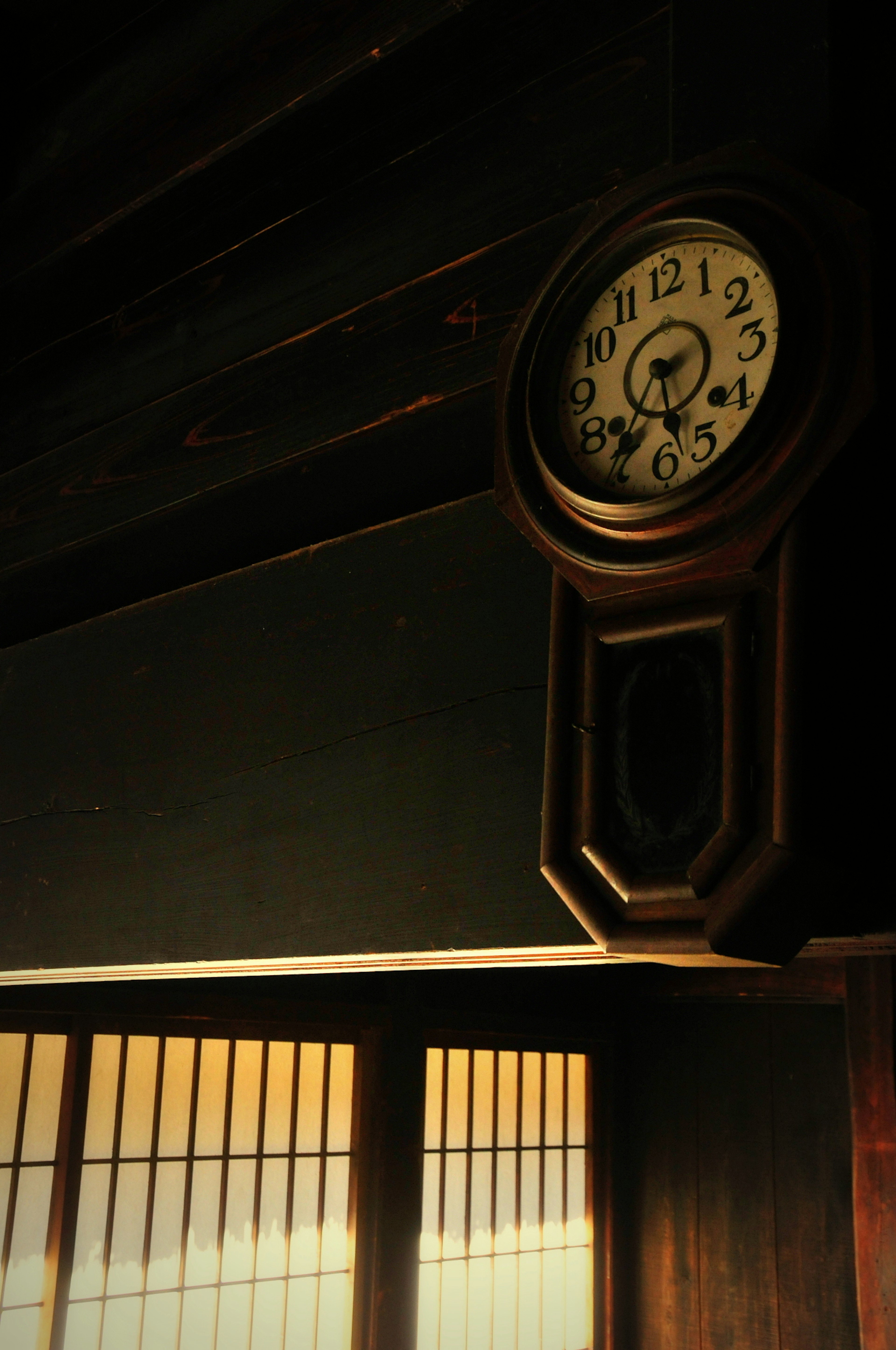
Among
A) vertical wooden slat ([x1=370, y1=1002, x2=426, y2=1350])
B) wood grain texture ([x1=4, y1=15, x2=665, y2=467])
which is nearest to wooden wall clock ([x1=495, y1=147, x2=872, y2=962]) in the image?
wood grain texture ([x1=4, y1=15, x2=665, y2=467])

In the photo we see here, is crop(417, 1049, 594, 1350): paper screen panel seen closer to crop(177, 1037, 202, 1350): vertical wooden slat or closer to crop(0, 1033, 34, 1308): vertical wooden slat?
crop(177, 1037, 202, 1350): vertical wooden slat

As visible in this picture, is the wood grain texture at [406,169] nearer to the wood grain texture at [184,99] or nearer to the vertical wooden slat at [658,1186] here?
the wood grain texture at [184,99]

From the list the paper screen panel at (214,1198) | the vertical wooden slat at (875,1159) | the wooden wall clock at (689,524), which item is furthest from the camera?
the paper screen panel at (214,1198)

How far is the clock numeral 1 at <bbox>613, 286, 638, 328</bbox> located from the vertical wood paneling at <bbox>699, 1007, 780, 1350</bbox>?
14.7 feet

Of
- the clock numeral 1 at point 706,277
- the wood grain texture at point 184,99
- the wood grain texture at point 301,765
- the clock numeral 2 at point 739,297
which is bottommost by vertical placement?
the wood grain texture at point 301,765

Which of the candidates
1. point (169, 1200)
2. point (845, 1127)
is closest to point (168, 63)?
point (169, 1200)

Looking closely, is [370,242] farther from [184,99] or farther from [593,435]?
[593,435]

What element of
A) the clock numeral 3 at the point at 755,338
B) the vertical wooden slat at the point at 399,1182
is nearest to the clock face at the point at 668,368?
the clock numeral 3 at the point at 755,338

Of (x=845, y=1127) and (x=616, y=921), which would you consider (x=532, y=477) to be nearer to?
(x=616, y=921)

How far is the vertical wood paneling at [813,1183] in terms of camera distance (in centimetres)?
449

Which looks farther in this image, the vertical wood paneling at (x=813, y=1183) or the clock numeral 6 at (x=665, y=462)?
the vertical wood paneling at (x=813, y=1183)

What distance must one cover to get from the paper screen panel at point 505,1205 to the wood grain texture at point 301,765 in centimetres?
316

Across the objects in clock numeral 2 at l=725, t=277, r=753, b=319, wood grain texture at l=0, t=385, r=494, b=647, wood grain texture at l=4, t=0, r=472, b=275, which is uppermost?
wood grain texture at l=4, t=0, r=472, b=275

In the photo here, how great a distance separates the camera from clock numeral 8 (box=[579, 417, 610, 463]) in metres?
0.97
